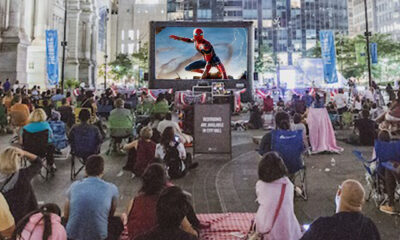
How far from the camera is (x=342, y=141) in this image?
42.0 feet

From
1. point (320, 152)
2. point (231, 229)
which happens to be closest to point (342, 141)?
point (320, 152)

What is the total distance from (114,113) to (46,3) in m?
34.4

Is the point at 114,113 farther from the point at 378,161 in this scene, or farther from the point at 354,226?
the point at 354,226

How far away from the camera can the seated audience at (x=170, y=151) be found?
22.7ft

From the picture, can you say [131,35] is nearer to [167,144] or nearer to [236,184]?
[167,144]

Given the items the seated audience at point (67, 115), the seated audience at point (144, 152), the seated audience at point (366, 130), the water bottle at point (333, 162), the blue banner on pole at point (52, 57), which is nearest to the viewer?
the seated audience at point (144, 152)

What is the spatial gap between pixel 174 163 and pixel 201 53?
23634 mm

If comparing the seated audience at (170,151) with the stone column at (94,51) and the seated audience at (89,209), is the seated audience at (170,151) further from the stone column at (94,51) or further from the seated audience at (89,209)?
the stone column at (94,51)

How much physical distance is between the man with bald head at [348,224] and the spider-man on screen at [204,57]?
27319mm

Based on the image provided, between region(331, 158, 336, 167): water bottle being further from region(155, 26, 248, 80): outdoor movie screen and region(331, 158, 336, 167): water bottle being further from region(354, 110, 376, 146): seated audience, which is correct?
region(155, 26, 248, 80): outdoor movie screen

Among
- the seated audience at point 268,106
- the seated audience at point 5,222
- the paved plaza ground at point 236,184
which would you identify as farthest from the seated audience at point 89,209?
the seated audience at point 268,106

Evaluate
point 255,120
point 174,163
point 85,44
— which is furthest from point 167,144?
point 85,44

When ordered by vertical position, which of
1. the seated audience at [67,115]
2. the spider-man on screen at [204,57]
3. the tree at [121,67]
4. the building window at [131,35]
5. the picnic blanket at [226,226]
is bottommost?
the picnic blanket at [226,226]

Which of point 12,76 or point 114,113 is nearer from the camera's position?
point 114,113
